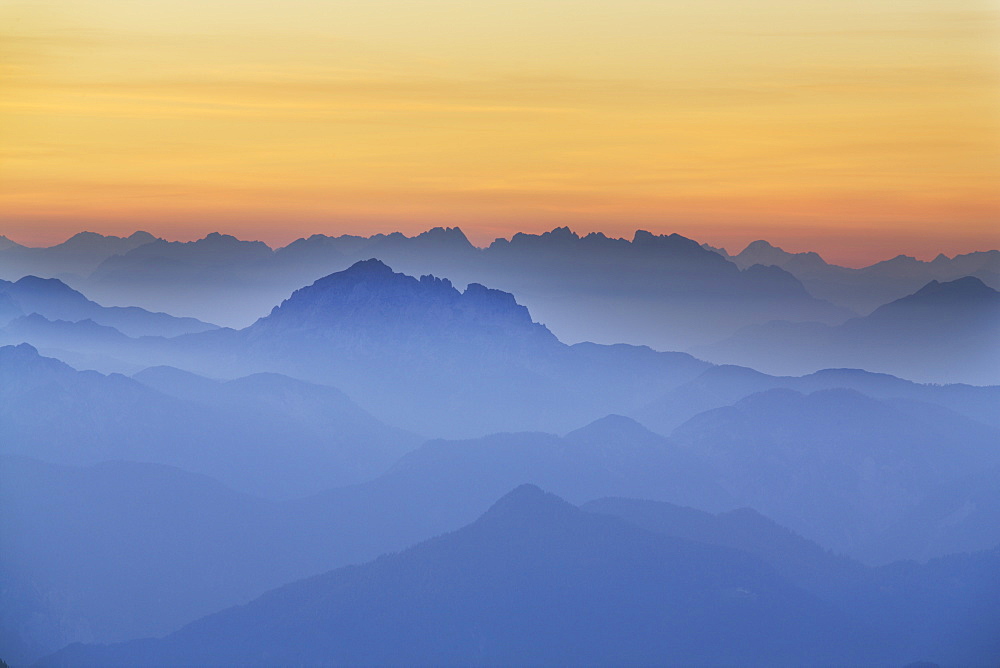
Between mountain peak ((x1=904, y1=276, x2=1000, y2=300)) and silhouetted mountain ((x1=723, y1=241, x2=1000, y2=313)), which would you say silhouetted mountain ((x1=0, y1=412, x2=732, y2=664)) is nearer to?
silhouetted mountain ((x1=723, y1=241, x2=1000, y2=313))

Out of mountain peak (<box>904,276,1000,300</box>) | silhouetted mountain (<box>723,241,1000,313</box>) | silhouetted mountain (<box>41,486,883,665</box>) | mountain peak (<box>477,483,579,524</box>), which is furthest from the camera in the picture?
mountain peak (<box>477,483,579,524</box>)

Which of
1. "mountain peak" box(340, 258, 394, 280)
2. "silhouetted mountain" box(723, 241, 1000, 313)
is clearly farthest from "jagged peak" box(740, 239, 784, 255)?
"mountain peak" box(340, 258, 394, 280)

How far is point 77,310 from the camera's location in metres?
60.3

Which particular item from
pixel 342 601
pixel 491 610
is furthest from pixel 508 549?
pixel 342 601

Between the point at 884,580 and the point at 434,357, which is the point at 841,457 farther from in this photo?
the point at 434,357

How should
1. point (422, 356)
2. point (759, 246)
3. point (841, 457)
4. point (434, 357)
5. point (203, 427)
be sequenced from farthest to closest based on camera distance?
1. point (434, 357)
2. point (422, 356)
3. point (841, 457)
4. point (203, 427)
5. point (759, 246)

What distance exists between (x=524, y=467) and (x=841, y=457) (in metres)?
23.5

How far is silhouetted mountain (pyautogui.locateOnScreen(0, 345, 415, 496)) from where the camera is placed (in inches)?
2549

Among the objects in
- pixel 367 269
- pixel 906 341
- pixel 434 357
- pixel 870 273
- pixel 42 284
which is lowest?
pixel 42 284

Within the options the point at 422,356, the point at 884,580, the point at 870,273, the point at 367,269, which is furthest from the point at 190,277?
the point at 884,580

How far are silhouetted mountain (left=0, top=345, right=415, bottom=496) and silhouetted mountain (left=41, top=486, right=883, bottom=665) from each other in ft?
40.7

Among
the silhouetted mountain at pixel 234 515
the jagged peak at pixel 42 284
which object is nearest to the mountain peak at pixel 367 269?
the silhouetted mountain at pixel 234 515

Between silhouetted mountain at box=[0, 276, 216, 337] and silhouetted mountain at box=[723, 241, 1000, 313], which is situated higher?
silhouetted mountain at box=[723, 241, 1000, 313]

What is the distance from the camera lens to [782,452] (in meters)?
74.1
